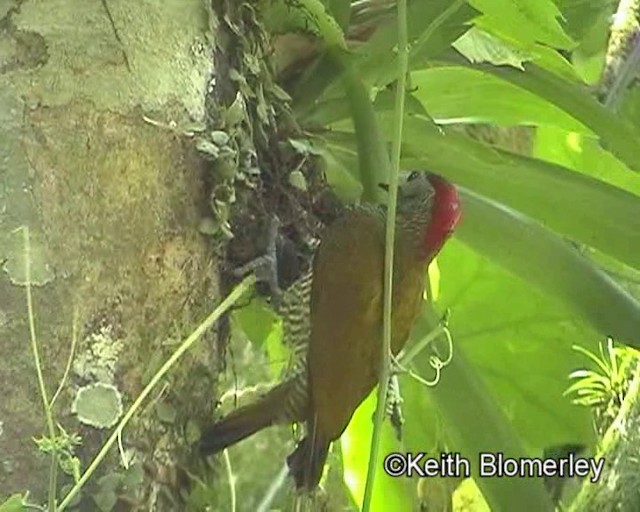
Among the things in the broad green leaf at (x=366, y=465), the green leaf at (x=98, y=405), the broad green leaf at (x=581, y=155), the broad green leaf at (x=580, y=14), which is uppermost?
the broad green leaf at (x=580, y=14)

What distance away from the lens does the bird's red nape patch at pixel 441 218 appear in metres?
0.68

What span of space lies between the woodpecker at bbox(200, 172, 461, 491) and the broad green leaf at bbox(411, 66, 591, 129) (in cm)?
28

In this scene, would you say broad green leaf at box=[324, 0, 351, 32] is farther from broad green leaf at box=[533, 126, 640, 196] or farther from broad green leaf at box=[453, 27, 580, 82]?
broad green leaf at box=[533, 126, 640, 196]

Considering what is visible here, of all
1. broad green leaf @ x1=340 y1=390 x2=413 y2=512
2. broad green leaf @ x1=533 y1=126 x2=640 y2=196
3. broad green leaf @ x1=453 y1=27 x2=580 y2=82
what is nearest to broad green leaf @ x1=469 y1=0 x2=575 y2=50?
broad green leaf @ x1=453 y1=27 x2=580 y2=82

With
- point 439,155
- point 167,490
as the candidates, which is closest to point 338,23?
point 439,155

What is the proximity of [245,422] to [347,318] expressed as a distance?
9 cm

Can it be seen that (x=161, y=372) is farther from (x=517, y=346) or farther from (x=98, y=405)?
(x=517, y=346)

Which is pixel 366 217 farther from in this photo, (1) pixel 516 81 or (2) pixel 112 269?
(1) pixel 516 81

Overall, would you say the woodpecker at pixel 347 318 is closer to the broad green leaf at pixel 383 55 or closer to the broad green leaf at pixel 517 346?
the broad green leaf at pixel 383 55

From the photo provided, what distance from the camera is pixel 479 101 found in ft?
3.31

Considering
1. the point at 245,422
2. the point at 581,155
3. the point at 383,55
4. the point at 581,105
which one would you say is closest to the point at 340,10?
the point at 383,55

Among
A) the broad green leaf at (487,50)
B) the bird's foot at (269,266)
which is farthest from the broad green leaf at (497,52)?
the bird's foot at (269,266)

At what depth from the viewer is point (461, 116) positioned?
103 centimetres

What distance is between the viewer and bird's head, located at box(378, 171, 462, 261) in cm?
68
